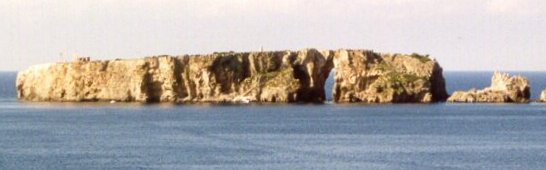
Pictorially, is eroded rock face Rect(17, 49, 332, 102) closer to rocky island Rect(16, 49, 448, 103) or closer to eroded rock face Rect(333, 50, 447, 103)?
rocky island Rect(16, 49, 448, 103)

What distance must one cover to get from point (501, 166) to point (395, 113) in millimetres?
62800

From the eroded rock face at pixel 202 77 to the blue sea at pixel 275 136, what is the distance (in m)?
8.83

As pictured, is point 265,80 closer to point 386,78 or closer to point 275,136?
point 386,78

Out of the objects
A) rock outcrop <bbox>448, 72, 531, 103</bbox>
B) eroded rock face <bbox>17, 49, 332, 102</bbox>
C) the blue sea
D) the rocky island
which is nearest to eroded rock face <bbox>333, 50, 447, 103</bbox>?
the rocky island

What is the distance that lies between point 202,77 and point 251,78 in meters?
6.33

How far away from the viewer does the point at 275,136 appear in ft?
390

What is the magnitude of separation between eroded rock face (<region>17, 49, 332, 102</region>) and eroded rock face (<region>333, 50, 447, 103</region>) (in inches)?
169

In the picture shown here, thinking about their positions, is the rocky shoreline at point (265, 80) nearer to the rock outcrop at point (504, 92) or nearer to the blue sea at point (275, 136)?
Answer: the rock outcrop at point (504, 92)

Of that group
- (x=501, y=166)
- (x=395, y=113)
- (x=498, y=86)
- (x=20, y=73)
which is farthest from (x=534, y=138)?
(x=20, y=73)

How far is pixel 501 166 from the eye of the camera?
299 feet

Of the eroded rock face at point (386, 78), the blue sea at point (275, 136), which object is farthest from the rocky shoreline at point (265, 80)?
the blue sea at point (275, 136)

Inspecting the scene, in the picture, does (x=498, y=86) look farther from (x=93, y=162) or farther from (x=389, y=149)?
(x=93, y=162)

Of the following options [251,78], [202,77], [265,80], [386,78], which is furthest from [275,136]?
[202,77]

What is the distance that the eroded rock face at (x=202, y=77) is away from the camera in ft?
598
